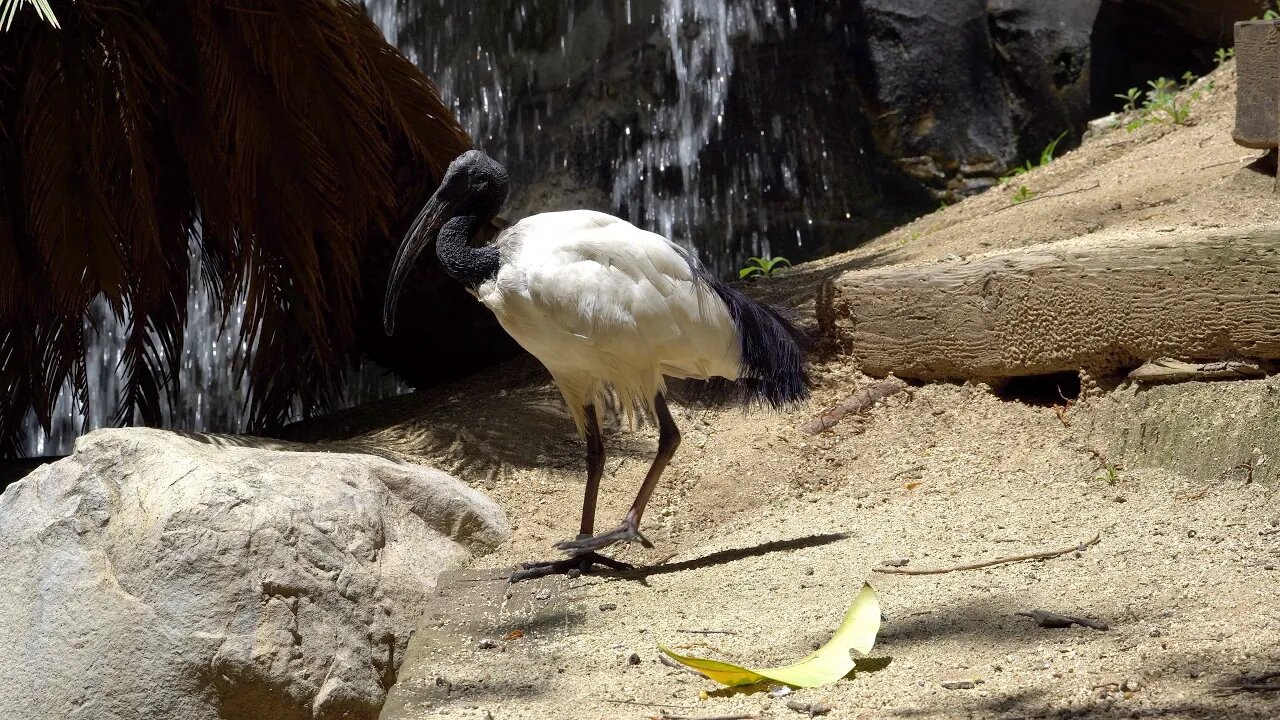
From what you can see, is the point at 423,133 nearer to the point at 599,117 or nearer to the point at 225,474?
the point at 225,474

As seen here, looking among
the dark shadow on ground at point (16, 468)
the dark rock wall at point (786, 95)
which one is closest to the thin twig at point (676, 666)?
the dark shadow on ground at point (16, 468)

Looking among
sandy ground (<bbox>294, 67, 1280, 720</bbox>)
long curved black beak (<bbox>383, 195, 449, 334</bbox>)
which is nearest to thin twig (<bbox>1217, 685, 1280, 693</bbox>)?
sandy ground (<bbox>294, 67, 1280, 720</bbox>)

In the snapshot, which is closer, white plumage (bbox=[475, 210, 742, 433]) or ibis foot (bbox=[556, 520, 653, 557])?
white plumage (bbox=[475, 210, 742, 433])

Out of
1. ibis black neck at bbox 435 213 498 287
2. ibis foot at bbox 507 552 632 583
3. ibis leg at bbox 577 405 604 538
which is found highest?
ibis black neck at bbox 435 213 498 287

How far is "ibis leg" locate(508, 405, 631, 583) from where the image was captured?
4691 mm

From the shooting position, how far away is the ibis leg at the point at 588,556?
4691 millimetres

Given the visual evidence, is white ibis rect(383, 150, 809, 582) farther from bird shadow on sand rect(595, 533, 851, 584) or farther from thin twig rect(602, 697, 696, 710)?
thin twig rect(602, 697, 696, 710)

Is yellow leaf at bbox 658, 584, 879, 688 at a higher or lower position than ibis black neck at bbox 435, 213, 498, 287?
lower

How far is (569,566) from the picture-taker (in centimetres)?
476

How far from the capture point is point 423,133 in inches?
277

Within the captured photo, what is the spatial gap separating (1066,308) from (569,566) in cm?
223

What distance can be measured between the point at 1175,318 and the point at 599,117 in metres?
7.33

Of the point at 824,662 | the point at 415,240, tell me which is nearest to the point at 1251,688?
the point at 824,662

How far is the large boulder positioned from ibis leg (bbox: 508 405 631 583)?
1.46 feet
